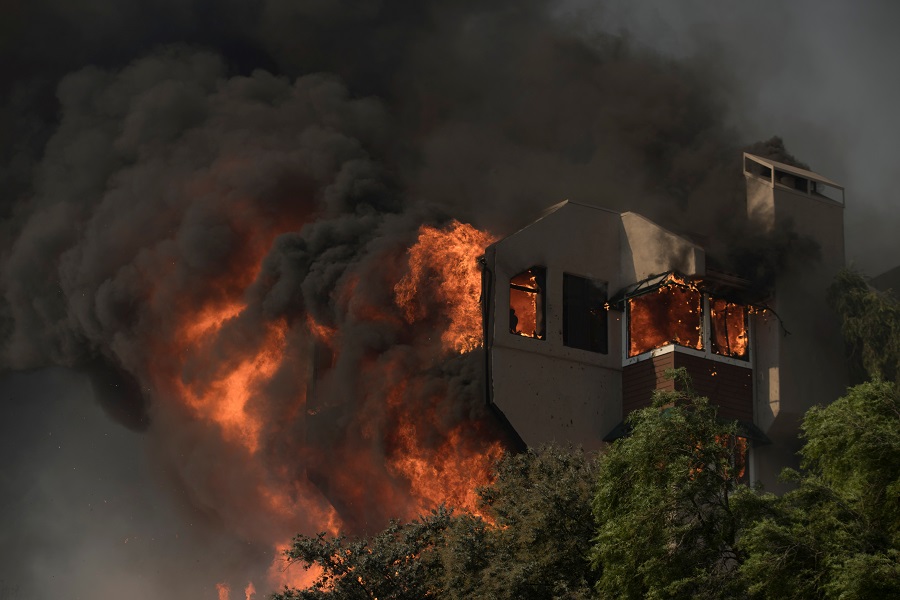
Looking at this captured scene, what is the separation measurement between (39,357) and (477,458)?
86.8 feet

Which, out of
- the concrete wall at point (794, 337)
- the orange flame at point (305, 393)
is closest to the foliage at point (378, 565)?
A: the orange flame at point (305, 393)

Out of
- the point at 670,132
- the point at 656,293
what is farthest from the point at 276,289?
the point at 670,132

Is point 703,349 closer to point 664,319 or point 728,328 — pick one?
point 728,328

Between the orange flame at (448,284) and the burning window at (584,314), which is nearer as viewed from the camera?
the orange flame at (448,284)

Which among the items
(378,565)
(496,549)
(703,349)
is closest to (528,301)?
(703,349)

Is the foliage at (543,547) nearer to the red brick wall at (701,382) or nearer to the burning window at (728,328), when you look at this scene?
the red brick wall at (701,382)

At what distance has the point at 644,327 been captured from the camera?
43.6 metres

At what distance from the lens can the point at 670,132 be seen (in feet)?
160

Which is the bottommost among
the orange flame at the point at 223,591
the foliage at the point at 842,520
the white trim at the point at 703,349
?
the foliage at the point at 842,520

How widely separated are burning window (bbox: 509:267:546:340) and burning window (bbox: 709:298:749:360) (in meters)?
5.69

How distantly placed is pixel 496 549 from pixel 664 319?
52.6 feet

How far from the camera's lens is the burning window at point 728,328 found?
42906 millimetres

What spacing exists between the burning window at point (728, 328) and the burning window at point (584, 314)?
3.54m

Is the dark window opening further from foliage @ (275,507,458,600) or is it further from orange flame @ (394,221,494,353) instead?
foliage @ (275,507,458,600)
